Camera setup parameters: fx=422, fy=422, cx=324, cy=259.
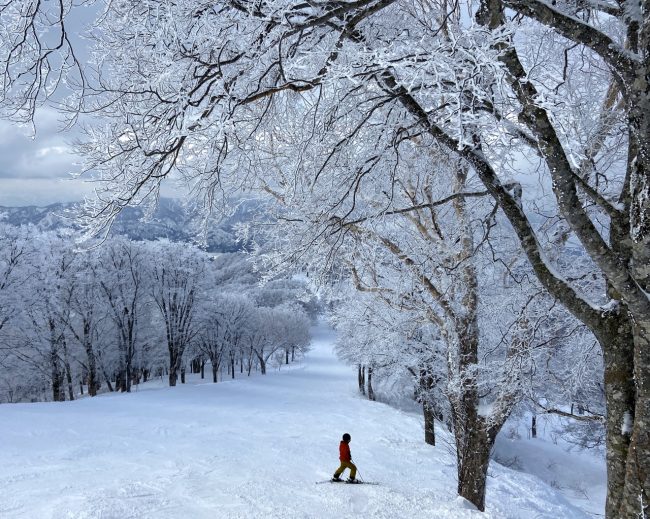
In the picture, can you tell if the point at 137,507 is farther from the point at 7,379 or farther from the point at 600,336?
the point at 7,379

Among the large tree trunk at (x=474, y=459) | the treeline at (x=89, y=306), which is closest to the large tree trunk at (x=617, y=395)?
the large tree trunk at (x=474, y=459)

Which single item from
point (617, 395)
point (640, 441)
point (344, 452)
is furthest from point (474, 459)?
point (640, 441)

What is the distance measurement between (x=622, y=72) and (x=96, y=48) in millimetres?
4117

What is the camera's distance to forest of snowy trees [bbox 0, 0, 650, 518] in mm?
2512

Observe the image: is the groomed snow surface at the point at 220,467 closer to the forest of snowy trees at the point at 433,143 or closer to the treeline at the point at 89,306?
the forest of snowy trees at the point at 433,143

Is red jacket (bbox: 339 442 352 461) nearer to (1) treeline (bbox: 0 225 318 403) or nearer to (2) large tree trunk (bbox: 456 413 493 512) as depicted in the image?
(2) large tree trunk (bbox: 456 413 493 512)

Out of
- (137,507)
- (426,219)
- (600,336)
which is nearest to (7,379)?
(137,507)

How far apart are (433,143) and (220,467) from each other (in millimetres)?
8677

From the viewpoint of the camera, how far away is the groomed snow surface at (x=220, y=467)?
7.02 metres

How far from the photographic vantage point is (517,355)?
4.73 metres

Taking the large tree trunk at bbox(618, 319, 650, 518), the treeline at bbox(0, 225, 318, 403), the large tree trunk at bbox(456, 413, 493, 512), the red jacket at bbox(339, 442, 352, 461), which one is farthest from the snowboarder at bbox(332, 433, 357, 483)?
the treeline at bbox(0, 225, 318, 403)

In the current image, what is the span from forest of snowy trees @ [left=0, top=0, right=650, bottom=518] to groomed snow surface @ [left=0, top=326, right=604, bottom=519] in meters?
2.75

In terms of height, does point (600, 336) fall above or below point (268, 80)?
below

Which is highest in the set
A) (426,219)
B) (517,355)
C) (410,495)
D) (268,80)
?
(268,80)
